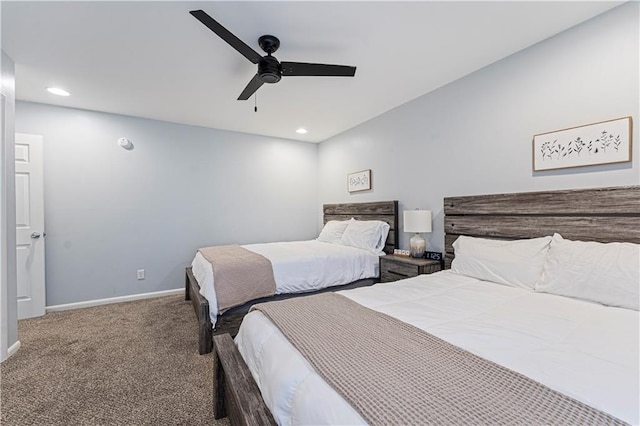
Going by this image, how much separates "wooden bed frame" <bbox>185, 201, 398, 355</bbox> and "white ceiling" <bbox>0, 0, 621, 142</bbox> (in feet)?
4.55

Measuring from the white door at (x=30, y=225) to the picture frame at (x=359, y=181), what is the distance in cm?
387

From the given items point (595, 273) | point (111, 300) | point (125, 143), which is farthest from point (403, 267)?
point (125, 143)

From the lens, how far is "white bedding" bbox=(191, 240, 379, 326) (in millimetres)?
2647

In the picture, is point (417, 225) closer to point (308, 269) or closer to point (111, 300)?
point (308, 269)

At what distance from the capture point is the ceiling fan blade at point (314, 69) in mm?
1991

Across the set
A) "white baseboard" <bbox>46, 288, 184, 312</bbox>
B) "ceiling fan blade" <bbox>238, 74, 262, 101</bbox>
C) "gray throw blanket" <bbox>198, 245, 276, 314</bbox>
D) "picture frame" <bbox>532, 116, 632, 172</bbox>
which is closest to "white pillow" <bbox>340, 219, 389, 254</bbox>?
"gray throw blanket" <bbox>198, 245, 276, 314</bbox>

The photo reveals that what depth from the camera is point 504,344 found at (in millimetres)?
1106

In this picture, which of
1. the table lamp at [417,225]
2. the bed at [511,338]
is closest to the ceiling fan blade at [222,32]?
the bed at [511,338]

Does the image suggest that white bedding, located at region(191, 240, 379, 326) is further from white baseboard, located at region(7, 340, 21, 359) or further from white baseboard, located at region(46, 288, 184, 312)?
white baseboard, located at region(7, 340, 21, 359)

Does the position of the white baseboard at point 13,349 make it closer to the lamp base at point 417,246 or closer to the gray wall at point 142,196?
the gray wall at point 142,196

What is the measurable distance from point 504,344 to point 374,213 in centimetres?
274

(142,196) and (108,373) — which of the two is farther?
(142,196)

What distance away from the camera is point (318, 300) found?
1.65m

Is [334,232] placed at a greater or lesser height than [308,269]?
greater
